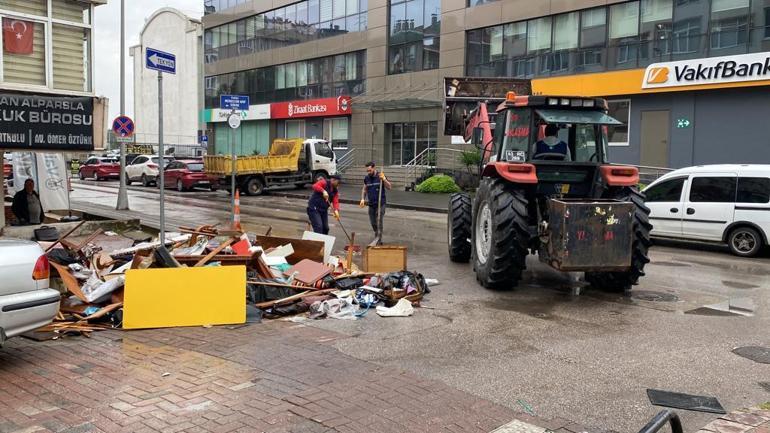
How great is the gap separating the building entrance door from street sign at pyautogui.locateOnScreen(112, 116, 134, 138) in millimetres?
18875

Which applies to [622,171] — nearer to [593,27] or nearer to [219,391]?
[219,391]

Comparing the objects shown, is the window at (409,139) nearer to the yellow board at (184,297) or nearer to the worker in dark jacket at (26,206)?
the worker in dark jacket at (26,206)

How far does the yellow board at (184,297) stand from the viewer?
6.96 m

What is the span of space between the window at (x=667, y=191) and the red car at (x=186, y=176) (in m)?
21.9

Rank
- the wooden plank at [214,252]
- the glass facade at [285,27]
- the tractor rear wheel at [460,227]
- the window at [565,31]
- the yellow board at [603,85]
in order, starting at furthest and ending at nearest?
the glass facade at [285,27] < the window at [565,31] < the yellow board at [603,85] < the tractor rear wheel at [460,227] < the wooden plank at [214,252]

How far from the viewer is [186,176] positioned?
31.9 meters

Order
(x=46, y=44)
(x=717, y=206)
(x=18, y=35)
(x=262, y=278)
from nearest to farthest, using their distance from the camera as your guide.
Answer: (x=262, y=278), (x=18, y=35), (x=46, y=44), (x=717, y=206)

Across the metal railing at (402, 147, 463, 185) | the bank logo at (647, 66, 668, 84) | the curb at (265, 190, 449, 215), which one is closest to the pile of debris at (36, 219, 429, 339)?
the curb at (265, 190, 449, 215)

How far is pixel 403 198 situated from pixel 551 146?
57.8 ft

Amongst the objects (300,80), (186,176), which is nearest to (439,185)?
(186,176)

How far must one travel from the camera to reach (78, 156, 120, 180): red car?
42.2 metres

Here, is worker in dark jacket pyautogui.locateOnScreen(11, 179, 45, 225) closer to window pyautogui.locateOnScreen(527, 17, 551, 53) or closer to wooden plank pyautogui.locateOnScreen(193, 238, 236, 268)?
wooden plank pyautogui.locateOnScreen(193, 238, 236, 268)

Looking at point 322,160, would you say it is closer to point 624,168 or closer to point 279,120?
point 279,120

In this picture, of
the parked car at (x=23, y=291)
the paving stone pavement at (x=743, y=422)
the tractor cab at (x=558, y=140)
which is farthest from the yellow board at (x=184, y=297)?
the paving stone pavement at (x=743, y=422)
